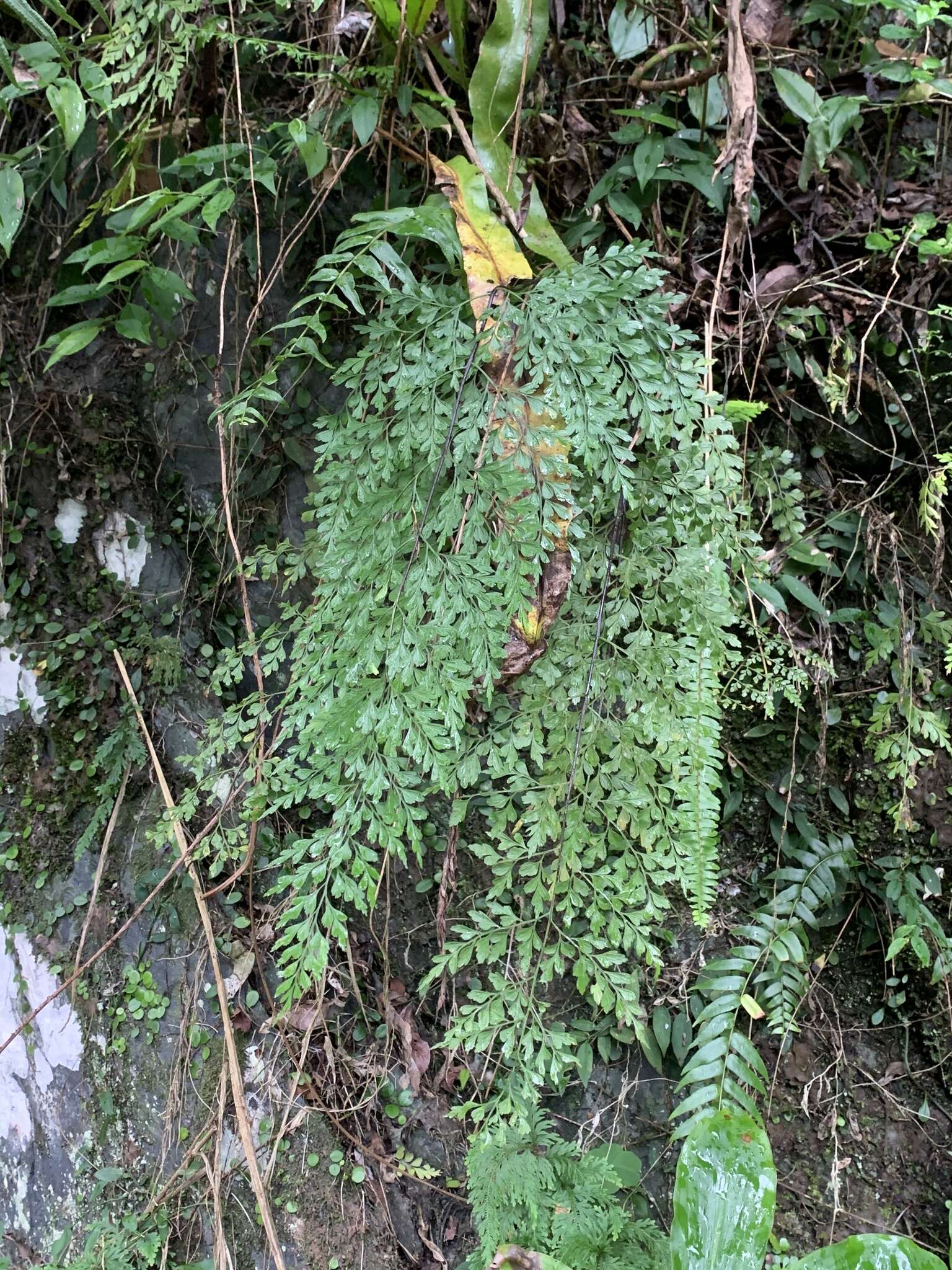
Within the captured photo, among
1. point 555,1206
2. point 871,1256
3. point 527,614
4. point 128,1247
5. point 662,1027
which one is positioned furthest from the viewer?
point 128,1247

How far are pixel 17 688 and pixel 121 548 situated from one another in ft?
1.58

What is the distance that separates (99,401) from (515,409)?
135 cm

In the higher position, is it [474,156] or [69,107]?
[69,107]

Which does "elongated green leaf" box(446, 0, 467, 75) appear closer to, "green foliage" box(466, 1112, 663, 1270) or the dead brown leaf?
the dead brown leaf

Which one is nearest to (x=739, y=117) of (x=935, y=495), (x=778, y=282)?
(x=778, y=282)

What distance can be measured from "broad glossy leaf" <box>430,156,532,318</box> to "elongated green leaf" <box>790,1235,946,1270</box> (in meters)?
1.42

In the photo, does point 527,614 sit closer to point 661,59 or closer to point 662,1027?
point 662,1027

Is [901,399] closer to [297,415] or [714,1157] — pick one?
[297,415]

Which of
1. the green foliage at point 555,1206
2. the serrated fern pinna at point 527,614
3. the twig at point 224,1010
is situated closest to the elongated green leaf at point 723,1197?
the serrated fern pinna at point 527,614

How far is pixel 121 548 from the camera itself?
220 centimetres

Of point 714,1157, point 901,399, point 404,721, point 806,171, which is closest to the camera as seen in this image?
point 714,1157

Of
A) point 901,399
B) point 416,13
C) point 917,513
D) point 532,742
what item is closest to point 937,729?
point 917,513

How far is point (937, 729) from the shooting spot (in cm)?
177

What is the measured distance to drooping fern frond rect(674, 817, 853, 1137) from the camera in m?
1.73
